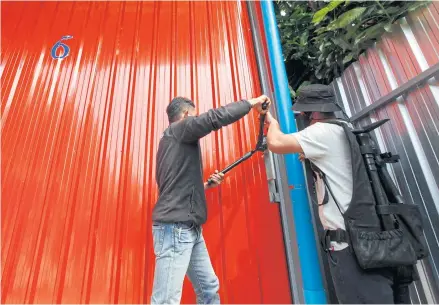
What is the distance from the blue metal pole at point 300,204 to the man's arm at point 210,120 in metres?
0.51

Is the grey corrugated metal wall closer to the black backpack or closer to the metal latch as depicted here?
the black backpack

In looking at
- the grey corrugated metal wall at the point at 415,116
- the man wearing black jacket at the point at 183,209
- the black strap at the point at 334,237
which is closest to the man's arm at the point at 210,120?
the man wearing black jacket at the point at 183,209

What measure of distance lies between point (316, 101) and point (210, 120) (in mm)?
695

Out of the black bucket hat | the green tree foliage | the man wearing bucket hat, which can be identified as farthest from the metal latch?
the green tree foliage

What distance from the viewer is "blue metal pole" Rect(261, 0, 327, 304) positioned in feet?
5.18

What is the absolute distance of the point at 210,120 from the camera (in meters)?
1.49

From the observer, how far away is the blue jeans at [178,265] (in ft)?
4.47

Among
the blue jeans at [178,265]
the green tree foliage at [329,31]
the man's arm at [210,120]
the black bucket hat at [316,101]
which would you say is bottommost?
the blue jeans at [178,265]

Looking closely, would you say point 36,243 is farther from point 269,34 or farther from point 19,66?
point 269,34

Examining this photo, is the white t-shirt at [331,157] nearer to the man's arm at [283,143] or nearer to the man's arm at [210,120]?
the man's arm at [283,143]

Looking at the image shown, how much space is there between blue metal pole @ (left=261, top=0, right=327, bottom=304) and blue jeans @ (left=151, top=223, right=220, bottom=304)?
2.04 feet

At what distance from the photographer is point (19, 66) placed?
2.99 meters

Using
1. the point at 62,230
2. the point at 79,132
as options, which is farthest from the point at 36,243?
the point at 79,132

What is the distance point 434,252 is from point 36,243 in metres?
3.11
